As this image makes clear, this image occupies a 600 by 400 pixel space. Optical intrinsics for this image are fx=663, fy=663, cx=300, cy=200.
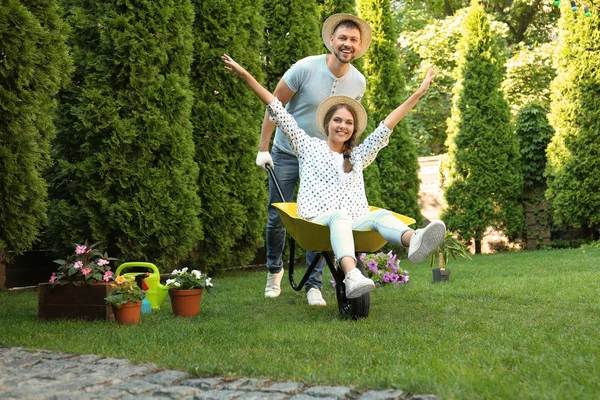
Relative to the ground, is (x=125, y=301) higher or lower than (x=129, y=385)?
higher

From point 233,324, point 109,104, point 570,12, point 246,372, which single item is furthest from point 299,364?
point 570,12

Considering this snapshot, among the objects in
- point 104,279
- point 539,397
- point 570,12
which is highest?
point 570,12

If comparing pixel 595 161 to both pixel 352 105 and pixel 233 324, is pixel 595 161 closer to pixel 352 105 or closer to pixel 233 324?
pixel 352 105

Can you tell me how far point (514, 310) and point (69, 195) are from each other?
11.0ft

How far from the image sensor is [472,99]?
32.3ft

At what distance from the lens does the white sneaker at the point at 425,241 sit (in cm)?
284

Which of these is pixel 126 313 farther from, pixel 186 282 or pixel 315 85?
pixel 315 85

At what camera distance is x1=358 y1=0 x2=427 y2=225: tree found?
8961mm

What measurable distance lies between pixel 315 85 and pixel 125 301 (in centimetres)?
164

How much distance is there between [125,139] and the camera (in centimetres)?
495

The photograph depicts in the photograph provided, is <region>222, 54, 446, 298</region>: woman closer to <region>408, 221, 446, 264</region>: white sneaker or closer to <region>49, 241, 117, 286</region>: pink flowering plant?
<region>408, 221, 446, 264</region>: white sneaker

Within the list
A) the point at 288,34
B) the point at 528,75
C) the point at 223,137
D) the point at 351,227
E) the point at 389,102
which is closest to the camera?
the point at 351,227

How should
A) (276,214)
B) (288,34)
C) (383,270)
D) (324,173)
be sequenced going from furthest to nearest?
(288,34)
(383,270)
(276,214)
(324,173)

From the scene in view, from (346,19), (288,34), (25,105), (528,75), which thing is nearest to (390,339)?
(346,19)
